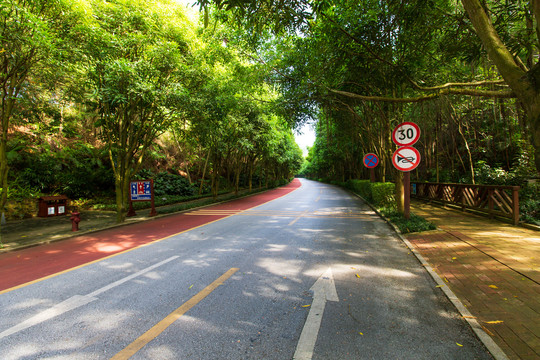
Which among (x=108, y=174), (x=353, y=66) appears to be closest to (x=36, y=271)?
(x=353, y=66)

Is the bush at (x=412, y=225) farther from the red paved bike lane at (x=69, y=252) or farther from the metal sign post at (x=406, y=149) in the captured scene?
the red paved bike lane at (x=69, y=252)

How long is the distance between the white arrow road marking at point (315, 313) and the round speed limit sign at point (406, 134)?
567 cm

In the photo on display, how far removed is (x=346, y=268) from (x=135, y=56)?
1088 cm

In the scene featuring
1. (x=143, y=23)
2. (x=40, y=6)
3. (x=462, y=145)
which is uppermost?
(x=143, y=23)

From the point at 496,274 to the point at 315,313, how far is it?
3244mm

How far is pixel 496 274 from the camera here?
13.7ft

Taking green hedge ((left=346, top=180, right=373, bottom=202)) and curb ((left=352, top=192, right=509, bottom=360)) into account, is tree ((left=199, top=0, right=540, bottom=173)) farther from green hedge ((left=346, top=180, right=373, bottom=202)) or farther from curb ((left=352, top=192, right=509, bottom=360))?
green hedge ((left=346, top=180, right=373, bottom=202))

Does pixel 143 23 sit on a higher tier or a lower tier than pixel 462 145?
higher

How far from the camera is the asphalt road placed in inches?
100

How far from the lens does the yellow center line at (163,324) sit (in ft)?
8.25

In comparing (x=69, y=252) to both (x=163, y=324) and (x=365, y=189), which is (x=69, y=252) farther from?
(x=365, y=189)

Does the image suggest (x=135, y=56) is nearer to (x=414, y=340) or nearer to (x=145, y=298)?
(x=145, y=298)

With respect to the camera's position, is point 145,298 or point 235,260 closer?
Answer: point 145,298

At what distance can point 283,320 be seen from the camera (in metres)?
3.04
